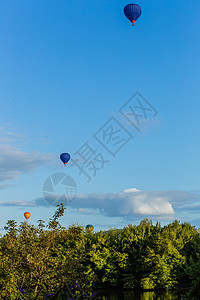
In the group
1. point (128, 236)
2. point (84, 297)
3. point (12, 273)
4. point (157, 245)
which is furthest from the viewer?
point (128, 236)

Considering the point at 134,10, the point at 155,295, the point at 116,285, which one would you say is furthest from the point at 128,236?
the point at 134,10

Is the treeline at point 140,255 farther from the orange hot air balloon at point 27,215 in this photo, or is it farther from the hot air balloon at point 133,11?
the hot air balloon at point 133,11

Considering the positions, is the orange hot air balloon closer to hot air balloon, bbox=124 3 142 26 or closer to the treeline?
the treeline

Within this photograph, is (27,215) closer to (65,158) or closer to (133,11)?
(65,158)

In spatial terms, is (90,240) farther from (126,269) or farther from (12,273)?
(12,273)

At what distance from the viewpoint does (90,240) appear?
4184 centimetres

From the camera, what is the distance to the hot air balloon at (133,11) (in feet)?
131

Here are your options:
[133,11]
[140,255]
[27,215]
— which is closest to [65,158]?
[27,215]

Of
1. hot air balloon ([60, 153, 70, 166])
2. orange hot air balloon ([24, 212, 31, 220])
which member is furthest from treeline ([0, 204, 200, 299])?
orange hot air balloon ([24, 212, 31, 220])

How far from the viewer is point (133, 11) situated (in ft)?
132

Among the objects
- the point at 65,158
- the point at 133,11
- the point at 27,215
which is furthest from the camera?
the point at 27,215

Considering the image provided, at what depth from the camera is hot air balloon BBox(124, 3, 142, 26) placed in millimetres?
40031

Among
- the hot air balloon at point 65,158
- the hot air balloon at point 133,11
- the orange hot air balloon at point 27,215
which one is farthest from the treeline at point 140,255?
the hot air balloon at point 133,11

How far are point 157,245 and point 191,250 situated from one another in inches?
214
